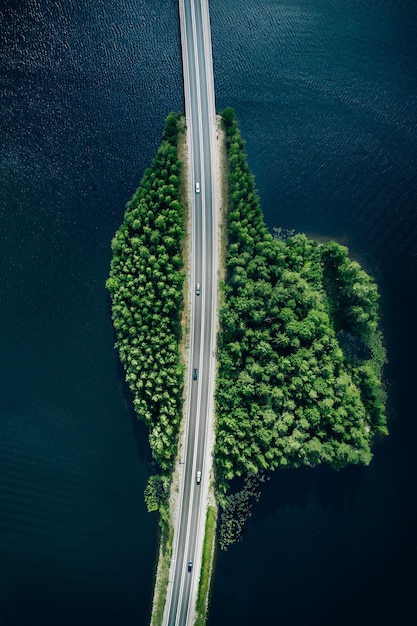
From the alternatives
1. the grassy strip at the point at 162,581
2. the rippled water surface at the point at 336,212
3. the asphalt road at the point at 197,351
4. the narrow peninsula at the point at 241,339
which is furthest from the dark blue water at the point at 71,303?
the rippled water surface at the point at 336,212

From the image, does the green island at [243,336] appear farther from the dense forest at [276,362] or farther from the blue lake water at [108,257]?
the blue lake water at [108,257]

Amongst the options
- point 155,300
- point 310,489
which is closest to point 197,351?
point 155,300

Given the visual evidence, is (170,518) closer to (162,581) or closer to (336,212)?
(162,581)

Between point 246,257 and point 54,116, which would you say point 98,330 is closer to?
point 246,257

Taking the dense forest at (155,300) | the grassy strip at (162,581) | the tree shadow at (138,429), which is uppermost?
the dense forest at (155,300)

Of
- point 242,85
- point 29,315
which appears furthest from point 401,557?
point 242,85

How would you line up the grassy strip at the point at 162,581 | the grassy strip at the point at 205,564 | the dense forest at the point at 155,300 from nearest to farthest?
the dense forest at the point at 155,300, the grassy strip at the point at 205,564, the grassy strip at the point at 162,581

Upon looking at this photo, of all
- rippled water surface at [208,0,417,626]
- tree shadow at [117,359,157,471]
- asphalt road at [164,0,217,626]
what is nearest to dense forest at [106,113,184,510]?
tree shadow at [117,359,157,471]

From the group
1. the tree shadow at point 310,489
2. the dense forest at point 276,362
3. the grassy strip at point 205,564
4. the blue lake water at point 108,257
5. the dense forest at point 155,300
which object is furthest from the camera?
the tree shadow at point 310,489
